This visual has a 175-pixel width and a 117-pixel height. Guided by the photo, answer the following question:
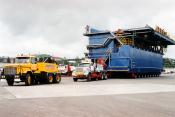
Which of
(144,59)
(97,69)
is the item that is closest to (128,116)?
(97,69)

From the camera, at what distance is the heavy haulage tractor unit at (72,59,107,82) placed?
32312 mm

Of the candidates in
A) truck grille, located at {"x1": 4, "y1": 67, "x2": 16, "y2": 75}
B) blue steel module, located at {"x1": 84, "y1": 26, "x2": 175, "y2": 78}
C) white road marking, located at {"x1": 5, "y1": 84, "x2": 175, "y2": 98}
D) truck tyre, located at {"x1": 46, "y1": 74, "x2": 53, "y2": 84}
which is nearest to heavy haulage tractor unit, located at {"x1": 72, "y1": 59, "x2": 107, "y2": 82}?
blue steel module, located at {"x1": 84, "y1": 26, "x2": 175, "y2": 78}

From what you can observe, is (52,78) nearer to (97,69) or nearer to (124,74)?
(97,69)

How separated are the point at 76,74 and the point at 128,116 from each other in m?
22.5

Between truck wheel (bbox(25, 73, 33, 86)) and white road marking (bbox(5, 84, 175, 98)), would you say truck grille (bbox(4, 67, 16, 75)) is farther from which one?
white road marking (bbox(5, 84, 175, 98))

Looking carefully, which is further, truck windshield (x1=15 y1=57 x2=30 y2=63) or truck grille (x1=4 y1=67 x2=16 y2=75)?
truck windshield (x1=15 y1=57 x2=30 y2=63)

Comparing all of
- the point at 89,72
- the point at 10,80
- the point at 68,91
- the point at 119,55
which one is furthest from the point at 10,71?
the point at 119,55

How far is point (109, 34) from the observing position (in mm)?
39781

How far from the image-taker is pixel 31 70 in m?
25.4

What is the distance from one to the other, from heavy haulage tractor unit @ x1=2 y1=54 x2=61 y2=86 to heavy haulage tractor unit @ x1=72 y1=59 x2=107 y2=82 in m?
4.13

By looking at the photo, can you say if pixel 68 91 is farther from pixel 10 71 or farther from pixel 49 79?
pixel 49 79

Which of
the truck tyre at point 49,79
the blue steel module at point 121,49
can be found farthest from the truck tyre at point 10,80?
the blue steel module at point 121,49

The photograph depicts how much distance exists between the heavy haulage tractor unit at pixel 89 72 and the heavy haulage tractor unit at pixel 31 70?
4.13 meters

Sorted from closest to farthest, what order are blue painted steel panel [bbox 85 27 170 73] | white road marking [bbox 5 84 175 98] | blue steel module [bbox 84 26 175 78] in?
white road marking [bbox 5 84 175 98] → blue painted steel panel [bbox 85 27 170 73] → blue steel module [bbox 84 26 175 78]
